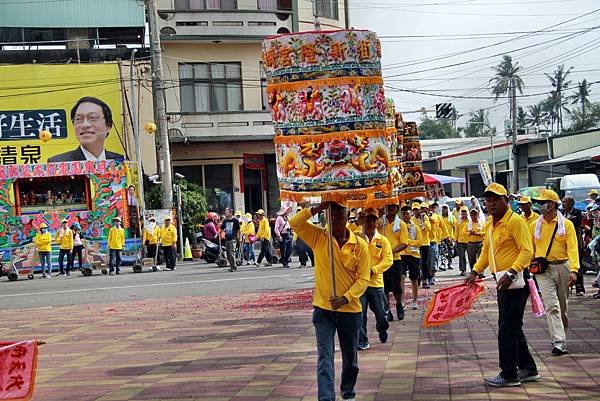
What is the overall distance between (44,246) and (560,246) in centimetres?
2100

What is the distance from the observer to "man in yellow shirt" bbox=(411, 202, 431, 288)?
1863 cm

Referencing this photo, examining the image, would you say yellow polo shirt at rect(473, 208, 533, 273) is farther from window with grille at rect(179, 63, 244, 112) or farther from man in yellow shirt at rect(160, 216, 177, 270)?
window with grille at rect(179, 63, 244, 112)

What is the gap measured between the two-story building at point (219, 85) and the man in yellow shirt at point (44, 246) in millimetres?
9309

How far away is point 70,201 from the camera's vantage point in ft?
103

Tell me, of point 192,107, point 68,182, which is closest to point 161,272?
point 68,182

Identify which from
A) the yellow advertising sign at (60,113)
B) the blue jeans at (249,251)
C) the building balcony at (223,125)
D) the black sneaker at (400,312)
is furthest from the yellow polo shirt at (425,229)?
the building balcony at (223,125)

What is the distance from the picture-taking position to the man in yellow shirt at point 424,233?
1863 cm

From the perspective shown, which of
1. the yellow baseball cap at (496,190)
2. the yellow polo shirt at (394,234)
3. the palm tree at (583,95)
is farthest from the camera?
the palm tree at (583,95)

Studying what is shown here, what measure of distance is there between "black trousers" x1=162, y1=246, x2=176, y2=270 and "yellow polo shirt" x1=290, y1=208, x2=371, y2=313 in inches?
829

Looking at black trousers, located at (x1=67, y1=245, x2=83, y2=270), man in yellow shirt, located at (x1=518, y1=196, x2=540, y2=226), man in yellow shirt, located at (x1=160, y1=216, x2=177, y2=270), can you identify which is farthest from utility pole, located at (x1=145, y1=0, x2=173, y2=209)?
man in yellow shirt, located at (x1=518, y1=196, x2=540, y2=226)

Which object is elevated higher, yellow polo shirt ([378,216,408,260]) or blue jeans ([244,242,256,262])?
yellow polo shirt ([378,216,408,260])

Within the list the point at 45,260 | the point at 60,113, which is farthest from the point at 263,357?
the point at 60,113

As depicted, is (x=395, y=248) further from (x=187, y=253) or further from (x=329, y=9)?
(x=329, y=9)

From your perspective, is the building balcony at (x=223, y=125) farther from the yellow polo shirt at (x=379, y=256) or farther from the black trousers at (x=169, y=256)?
the yellow polo shirt at (x=379, y=256)
